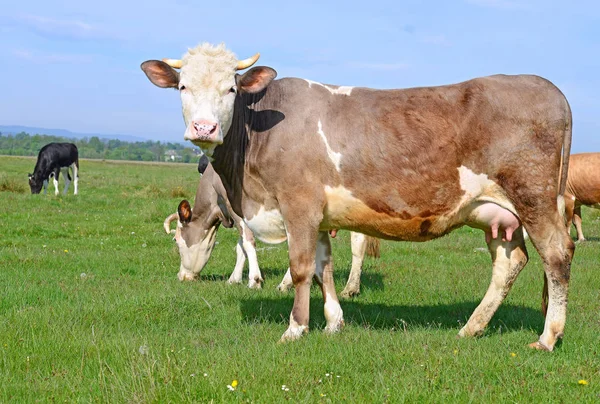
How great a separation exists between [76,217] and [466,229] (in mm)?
10754

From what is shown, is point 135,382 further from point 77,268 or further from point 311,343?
point 77,268

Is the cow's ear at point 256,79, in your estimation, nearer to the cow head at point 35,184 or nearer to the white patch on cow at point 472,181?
the white patch on cow at point 472,181

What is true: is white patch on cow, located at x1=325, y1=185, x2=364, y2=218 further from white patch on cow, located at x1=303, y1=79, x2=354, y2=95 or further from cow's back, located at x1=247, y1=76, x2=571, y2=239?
white patch on cow, located at x1=303, y1=79, x2=354, y2=95

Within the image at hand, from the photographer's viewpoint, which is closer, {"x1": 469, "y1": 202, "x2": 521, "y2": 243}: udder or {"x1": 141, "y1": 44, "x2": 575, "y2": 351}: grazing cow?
{"x1": 141, "y1": 44, "x2": 575, "y2": 351}: grazing cow

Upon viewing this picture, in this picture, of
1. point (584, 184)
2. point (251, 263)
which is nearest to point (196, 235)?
point (251, 263)

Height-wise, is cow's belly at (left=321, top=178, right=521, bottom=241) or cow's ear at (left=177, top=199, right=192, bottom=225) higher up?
cow's belly at (left=321, top=178, right=521, bottom=241)

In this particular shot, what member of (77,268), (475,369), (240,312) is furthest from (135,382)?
(77,268)

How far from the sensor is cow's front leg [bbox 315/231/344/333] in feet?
24.4

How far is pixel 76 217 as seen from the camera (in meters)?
18.9

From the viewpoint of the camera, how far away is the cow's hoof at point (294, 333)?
679 centimetres

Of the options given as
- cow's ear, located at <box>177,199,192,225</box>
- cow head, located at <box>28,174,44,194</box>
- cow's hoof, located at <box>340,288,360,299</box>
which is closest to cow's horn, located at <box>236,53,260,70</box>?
cow's hoof, located at <box>340,288,360,299</box>

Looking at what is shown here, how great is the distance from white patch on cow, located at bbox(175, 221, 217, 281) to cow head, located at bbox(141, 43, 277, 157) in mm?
4482

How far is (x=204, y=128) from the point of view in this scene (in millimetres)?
6406

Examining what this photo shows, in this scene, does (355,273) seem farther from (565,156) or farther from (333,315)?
(565,156)
